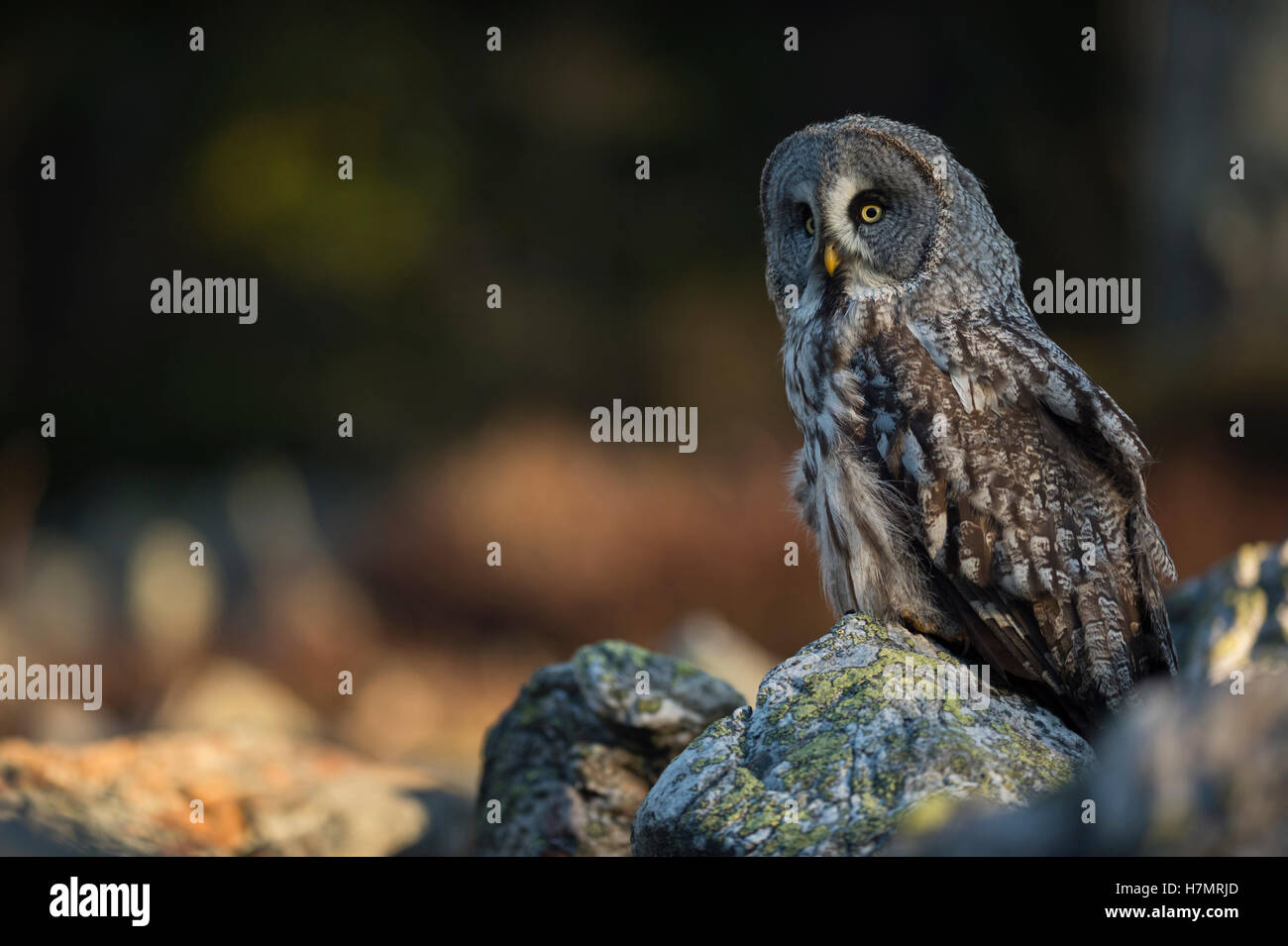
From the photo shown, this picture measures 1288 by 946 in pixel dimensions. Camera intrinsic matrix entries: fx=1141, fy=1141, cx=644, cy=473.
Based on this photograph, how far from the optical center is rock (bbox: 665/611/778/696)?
14.5ft

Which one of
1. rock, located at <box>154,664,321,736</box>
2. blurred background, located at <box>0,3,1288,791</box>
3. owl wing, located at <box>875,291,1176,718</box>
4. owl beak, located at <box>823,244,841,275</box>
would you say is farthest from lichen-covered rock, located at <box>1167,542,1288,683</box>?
rock, located at <box>154,664,321,736</box>

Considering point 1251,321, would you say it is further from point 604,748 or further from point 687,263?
point 604,748

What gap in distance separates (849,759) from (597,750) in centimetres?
106

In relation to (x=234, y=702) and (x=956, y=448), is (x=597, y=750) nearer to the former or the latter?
(x=956, y=448)

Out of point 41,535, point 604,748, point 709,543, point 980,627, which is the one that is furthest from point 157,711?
point 980,627

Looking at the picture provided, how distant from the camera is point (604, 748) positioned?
3.01m

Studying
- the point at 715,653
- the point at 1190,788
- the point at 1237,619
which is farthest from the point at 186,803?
the point at 1237,619

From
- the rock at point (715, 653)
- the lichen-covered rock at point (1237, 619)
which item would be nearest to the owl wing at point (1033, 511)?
the lichen-covered rock at point (1237, 619)

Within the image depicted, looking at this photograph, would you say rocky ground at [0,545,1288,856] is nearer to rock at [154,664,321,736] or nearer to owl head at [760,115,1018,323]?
owl head at [760,115,1018,323]

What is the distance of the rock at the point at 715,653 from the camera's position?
443cm

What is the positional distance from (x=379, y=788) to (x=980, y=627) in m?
2.07

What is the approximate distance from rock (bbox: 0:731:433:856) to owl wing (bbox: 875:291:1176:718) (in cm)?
193

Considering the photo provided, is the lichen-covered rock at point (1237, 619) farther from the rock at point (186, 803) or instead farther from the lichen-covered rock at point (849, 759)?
the rock at point (186, 803)

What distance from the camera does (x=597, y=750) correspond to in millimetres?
3002
